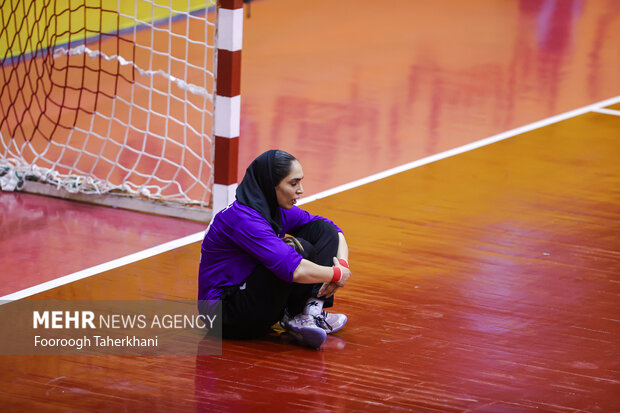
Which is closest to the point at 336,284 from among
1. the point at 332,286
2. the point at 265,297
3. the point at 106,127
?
the point at 332,286

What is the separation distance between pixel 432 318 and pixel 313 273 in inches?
35.1

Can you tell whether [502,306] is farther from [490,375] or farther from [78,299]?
[78,299]

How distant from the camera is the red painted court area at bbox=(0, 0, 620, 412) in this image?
4.30 m

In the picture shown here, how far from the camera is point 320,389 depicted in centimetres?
427

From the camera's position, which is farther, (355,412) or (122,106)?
(122,106)

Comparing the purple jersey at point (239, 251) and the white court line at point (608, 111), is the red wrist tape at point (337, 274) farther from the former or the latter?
the white court line at point (608, 111)

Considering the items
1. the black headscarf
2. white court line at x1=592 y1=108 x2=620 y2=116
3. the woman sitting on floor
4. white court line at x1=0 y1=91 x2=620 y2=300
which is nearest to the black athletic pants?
the woman sitting on floor

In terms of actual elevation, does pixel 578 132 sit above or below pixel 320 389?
above

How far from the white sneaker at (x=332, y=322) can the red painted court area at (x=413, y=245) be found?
0.06m

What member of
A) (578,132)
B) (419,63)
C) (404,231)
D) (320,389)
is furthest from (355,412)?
(419,63)

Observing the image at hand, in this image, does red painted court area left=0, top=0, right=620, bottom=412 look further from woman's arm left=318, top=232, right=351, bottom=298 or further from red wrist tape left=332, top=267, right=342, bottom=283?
red wrist tape left=332, top=267, right=342, bottom=283

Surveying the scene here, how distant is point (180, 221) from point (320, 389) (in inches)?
105

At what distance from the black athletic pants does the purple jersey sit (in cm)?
6

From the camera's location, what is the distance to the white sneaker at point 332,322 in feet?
15.9
